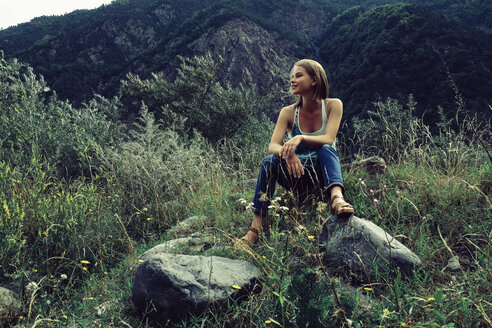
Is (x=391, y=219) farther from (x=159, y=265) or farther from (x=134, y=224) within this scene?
(x=134, y=224)

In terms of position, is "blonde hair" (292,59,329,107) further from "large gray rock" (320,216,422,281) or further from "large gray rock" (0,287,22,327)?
"large gray rock" (0,287,22,327)

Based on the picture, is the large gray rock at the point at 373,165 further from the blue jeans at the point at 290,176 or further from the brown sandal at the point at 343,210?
the brown sandal at the point at 343,210

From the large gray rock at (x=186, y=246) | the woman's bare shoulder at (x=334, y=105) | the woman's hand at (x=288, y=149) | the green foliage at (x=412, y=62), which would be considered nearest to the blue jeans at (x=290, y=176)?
the woman's hand at (x=288, y=149)

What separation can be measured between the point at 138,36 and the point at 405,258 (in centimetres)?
4401

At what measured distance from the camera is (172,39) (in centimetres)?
3450

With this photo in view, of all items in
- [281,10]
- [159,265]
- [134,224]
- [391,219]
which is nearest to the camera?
[159,265]

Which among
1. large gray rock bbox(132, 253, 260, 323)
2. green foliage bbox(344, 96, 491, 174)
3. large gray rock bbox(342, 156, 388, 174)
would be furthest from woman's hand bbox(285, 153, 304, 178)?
large gray rock bbox(342, 156, 388, 174)

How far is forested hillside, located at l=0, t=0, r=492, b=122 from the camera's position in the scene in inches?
871

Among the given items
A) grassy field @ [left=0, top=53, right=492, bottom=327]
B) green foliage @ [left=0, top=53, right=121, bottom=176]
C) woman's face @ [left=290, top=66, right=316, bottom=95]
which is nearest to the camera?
grassy field @ [left=0, top=53, right=492, bottom=327]

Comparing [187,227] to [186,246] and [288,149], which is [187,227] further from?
[288,149]

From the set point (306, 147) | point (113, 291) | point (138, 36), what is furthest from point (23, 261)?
point (138, 36)

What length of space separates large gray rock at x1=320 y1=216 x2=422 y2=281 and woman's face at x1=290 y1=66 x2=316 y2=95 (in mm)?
1260

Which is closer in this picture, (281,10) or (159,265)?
(159,265)

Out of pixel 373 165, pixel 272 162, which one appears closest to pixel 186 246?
pixel 272 162
